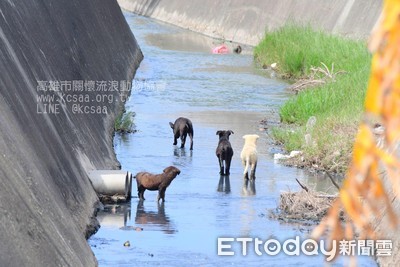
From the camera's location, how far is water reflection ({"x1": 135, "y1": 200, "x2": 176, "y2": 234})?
12.5 metres

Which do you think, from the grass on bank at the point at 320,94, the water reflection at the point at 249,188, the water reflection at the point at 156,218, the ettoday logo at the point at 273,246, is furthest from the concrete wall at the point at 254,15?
the ettoday logo at the point at 273,246

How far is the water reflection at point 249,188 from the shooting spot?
1523 cm

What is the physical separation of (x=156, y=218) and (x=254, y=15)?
29345 mm

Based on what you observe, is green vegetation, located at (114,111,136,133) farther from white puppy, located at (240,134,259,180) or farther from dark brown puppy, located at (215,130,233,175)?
white puppy, located at (240,134,259,180)

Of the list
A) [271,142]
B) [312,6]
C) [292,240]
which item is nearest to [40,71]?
[292,240]

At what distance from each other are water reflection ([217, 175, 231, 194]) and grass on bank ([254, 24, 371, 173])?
1.70 metres

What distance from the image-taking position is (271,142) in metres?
20.1

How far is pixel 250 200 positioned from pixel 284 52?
1709 centimetres

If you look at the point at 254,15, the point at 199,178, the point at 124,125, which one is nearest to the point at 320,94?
the point at 124,125

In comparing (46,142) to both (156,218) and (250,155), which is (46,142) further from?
(250,155)

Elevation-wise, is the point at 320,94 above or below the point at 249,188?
above

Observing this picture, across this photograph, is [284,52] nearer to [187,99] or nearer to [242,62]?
[242,62]

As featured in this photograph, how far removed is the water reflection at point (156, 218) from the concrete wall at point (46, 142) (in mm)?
657

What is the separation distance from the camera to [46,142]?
36.0ft
